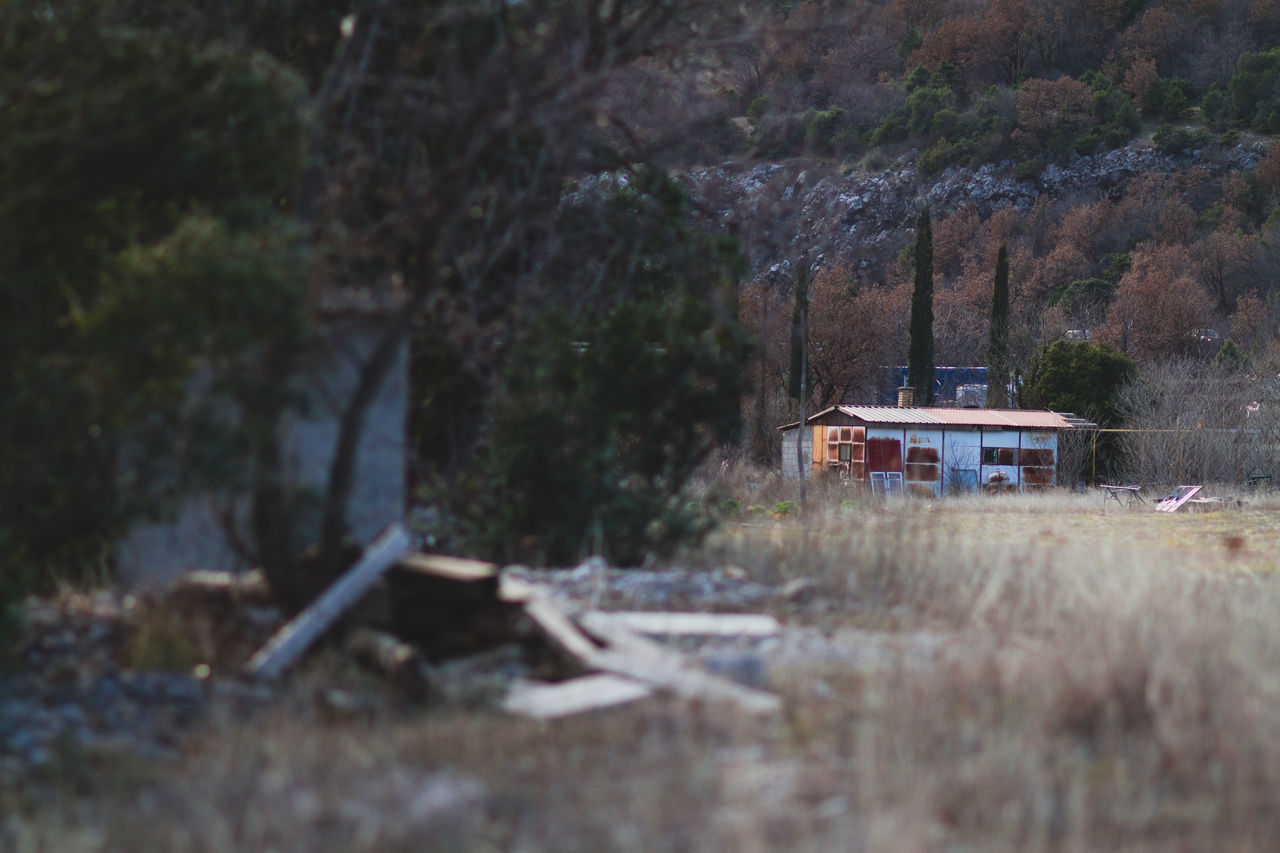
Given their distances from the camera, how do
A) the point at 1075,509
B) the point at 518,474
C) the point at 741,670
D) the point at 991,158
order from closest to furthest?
the point at 741,670 < the point at 518,474 < the point at 1075,509 < the point at 991,158

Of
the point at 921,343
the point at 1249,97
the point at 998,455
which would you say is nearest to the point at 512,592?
the point at 998,455

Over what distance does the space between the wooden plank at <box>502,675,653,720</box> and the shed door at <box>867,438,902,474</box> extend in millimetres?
30685

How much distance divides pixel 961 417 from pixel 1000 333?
1235cm

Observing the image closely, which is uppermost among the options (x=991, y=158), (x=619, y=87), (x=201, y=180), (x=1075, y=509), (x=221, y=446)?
(x=991, y=158)

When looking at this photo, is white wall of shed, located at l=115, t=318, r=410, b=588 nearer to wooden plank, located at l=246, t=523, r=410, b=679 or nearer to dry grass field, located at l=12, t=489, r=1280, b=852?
wooden plank, located at l=246, t=523, r=410, b=679

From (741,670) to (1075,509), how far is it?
76.7ft

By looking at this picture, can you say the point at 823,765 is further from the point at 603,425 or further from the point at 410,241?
the point at 410,241

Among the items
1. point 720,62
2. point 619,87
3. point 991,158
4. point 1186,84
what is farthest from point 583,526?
point 1186,84

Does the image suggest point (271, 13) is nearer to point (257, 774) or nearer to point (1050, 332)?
point (257, 774)

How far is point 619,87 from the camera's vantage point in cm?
1127

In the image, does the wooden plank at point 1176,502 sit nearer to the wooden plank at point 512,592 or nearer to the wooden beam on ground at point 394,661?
the wooden plank at point 512,592

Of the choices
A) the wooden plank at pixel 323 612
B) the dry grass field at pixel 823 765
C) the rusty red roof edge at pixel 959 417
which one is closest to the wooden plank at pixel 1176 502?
the rusty red roof edge at pixel 959 417

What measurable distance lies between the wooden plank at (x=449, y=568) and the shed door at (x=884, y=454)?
29879mm

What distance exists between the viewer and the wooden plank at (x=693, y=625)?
7.13m
